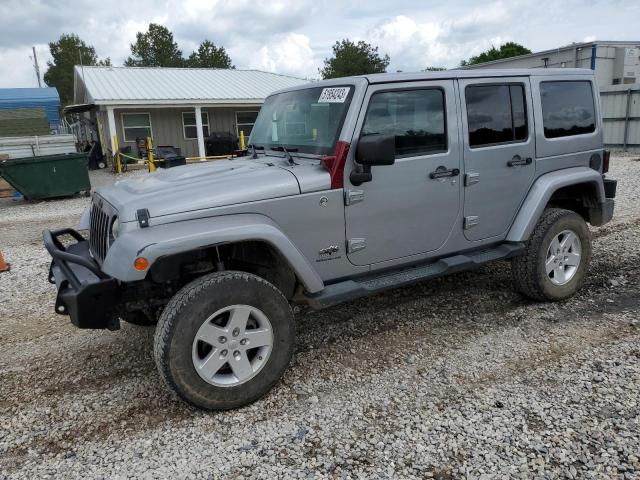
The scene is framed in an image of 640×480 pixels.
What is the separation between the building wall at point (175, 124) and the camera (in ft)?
72.1

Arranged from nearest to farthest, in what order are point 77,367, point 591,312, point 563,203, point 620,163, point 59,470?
point 59,470 → point 77,367 → point 591,312 → point 563,203 → point 620,163

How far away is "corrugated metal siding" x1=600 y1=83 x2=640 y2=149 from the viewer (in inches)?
692

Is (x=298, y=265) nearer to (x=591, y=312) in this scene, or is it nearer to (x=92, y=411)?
(x=92, y=411)

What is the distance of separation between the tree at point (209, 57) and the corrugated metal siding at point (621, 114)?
43972 mm

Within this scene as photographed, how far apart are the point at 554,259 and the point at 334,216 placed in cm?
237

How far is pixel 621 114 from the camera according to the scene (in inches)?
712

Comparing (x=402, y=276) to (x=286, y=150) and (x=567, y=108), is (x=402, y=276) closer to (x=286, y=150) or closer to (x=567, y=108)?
(x=286, y=150)

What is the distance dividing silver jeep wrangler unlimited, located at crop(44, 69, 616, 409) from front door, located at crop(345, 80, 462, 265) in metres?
0.01

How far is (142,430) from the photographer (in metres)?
3.09

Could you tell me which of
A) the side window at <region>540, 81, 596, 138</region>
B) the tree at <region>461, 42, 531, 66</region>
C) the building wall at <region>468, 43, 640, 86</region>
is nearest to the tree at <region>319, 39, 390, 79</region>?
the tree at <region>461, 42, 531, 66</region>

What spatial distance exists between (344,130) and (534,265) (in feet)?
7.30

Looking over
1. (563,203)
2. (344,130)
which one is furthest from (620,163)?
(344,130)

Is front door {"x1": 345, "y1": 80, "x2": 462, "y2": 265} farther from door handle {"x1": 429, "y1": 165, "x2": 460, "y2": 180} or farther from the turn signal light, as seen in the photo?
the turn signal light

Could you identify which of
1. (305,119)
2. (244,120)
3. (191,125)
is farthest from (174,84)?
(305,119)
